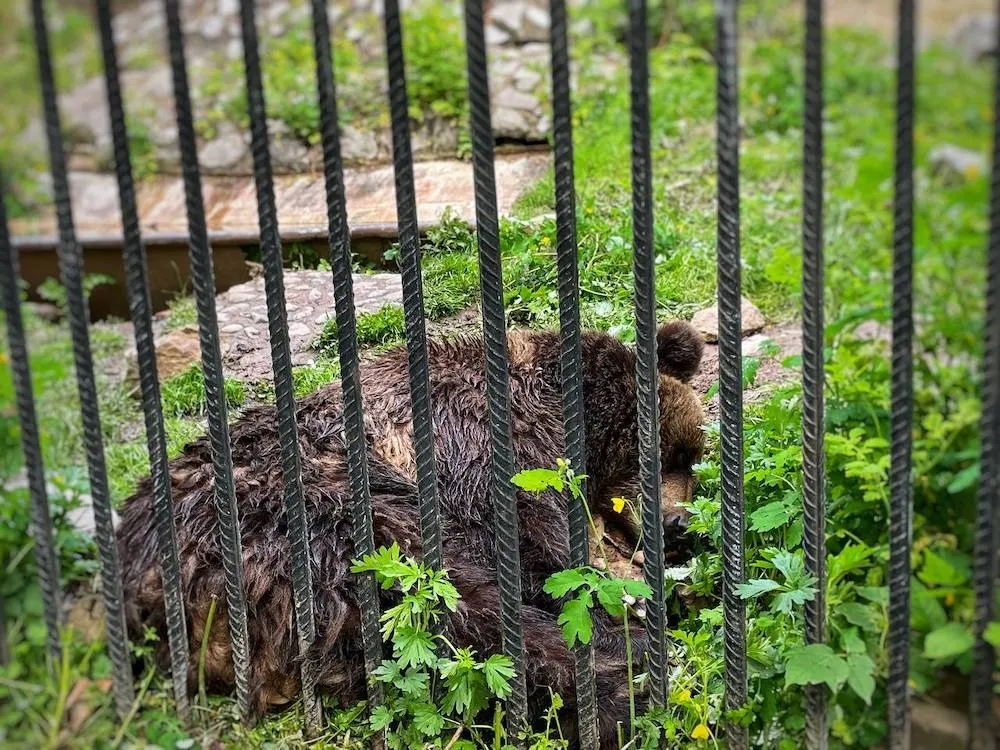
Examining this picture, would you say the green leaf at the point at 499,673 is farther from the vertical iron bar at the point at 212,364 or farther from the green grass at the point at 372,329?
the green grass at the point at 372,329

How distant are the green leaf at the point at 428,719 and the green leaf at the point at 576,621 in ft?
1.55

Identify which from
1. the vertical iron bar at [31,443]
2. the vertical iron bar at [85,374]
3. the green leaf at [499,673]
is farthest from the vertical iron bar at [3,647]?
the green leaf at [499,673]

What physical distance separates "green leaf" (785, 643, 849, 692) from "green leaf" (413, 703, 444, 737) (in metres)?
0.99

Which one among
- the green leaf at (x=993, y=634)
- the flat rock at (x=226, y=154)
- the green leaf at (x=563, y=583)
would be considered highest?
the flat rock at (x=226, y=154)

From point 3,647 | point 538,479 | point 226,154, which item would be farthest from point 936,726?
point 226,154

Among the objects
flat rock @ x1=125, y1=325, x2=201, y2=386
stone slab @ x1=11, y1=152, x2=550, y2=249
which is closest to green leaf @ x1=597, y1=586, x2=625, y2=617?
stone slab @ x1=11, y1=152, x2=550, y2=249

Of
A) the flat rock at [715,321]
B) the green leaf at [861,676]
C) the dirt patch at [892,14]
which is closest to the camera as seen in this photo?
the green leaf at [861,676]

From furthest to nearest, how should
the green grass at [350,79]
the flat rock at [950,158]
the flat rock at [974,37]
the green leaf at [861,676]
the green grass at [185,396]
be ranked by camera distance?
the flat rock at [974,37] → the green grass at [350,79] → the flat rock at [950,158] → the green grass at [185,396] → the green leaf at [861,676]

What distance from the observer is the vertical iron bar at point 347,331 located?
2611 mm

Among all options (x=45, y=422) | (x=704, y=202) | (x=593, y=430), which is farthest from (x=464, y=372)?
(x=45, y=422)

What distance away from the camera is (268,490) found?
348 centimetres

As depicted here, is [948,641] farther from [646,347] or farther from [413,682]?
[413,682]

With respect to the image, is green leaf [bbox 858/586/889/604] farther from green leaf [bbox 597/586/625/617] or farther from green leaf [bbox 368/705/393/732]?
green leaf [bbox 368/705/393/732]

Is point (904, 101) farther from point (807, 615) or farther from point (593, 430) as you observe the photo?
point (593, 430)
